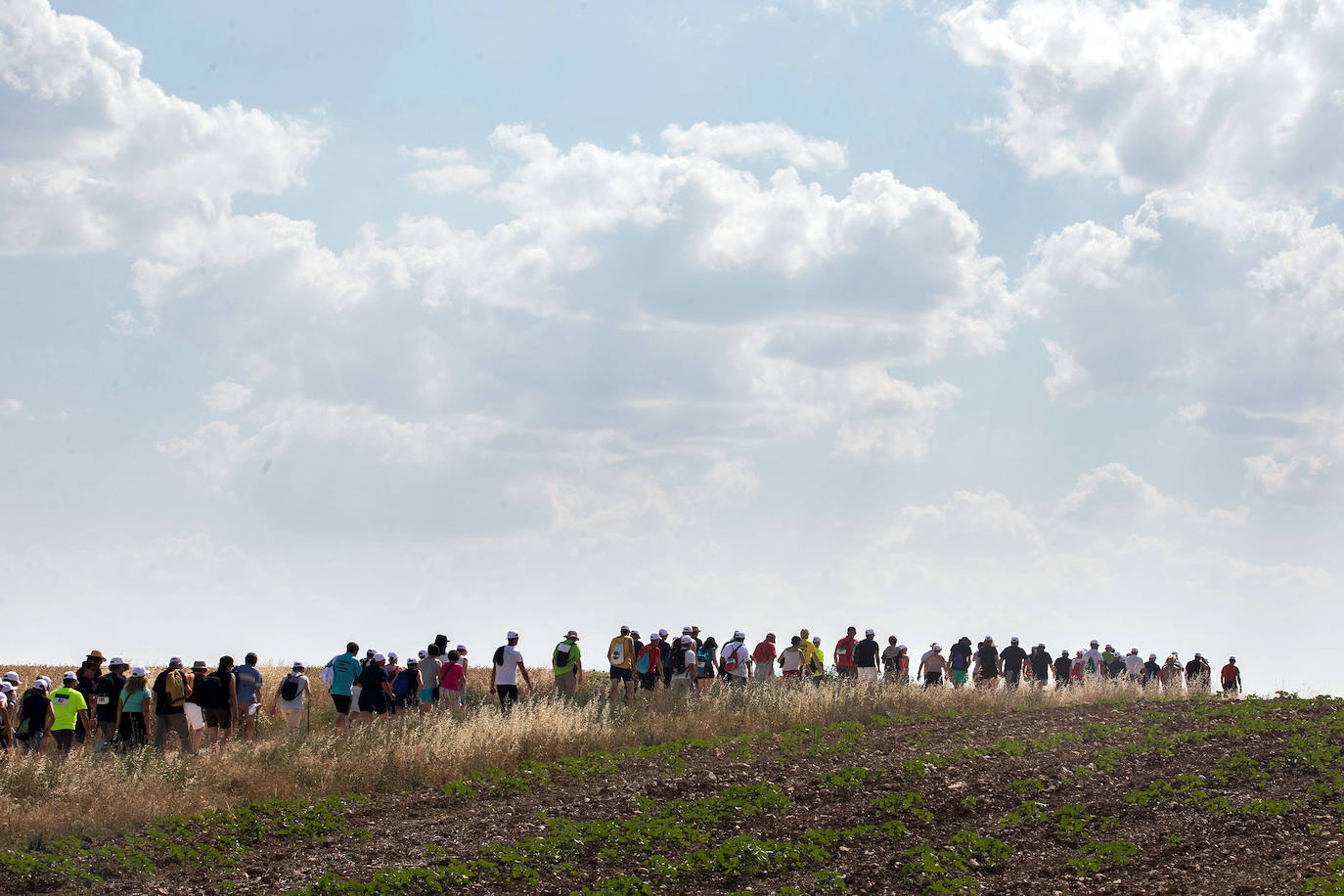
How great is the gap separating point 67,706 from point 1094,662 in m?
25.3

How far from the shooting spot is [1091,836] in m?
15.2

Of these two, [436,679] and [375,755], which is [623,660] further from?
[375,755]

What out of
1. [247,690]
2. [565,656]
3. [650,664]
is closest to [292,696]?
[247,690]

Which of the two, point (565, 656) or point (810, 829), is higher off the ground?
point (565, 656)

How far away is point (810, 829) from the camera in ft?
51.7

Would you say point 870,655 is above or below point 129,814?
above

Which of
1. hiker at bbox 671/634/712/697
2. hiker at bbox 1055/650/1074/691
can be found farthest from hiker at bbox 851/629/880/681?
hiker at bbox 1055/650/1074/691

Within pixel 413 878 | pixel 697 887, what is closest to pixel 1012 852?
pixel 697 887

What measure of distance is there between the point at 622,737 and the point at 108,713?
26.1 feet

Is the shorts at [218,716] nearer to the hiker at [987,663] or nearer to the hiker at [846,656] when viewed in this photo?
the hiker at [846,656]

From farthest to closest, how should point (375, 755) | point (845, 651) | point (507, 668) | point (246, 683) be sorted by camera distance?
point (845, 651) < point (507, 668) < point (246, 683) < point (375, 755)

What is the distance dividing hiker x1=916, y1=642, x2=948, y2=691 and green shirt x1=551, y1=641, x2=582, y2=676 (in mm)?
9523

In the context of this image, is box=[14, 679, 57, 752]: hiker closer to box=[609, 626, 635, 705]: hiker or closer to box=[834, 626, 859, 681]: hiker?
box=[609, 626, 635, 705]: hiker

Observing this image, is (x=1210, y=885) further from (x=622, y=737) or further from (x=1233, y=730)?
(x=622, y=737)
